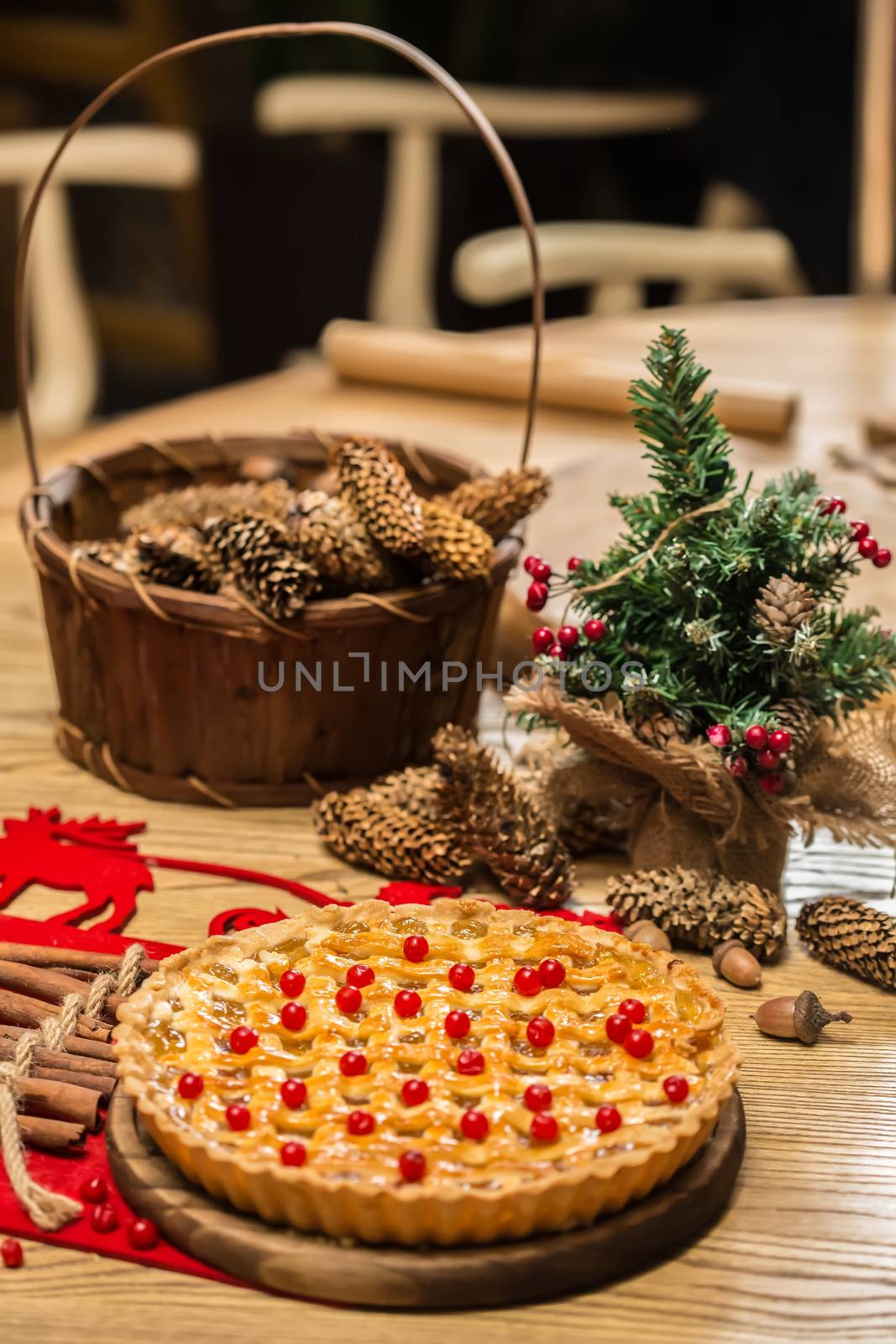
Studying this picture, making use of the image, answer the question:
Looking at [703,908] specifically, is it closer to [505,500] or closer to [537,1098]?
[537,1098]

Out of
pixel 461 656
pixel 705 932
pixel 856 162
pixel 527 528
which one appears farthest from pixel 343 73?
pixel 705 932

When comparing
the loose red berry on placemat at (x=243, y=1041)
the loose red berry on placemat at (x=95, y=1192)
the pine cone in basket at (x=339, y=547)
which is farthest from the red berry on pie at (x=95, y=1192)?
the pine cone in basket at (x=339, y=547)

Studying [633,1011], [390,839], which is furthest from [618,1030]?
[390,839]

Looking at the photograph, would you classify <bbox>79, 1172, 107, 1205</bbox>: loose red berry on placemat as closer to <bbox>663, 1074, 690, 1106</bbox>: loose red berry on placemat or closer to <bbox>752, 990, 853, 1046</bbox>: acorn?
<bbox>663, 1074, 690, 1106</bbox>: loose red berry on placemat

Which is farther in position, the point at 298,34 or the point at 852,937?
the point at 298,34

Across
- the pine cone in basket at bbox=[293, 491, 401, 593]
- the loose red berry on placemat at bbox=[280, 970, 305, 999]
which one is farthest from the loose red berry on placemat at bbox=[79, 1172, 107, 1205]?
the pine cone in basket at bbox=[293, 491, 401, 593]

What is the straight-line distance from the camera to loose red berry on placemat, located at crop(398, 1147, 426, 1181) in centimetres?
76

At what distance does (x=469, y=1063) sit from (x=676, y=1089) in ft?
0.39

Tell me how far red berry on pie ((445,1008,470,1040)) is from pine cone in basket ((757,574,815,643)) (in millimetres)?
349

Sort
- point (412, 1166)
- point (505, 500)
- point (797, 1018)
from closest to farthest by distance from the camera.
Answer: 1. point (412, 1166)
2. point (797, 1018)
3. point (505, 500)

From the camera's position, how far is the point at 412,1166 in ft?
2.51

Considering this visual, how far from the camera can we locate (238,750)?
1.27 meters

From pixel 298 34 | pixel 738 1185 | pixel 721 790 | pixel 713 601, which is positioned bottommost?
pixel 738 1185

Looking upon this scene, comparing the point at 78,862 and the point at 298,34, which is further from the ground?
the point at 298,34
